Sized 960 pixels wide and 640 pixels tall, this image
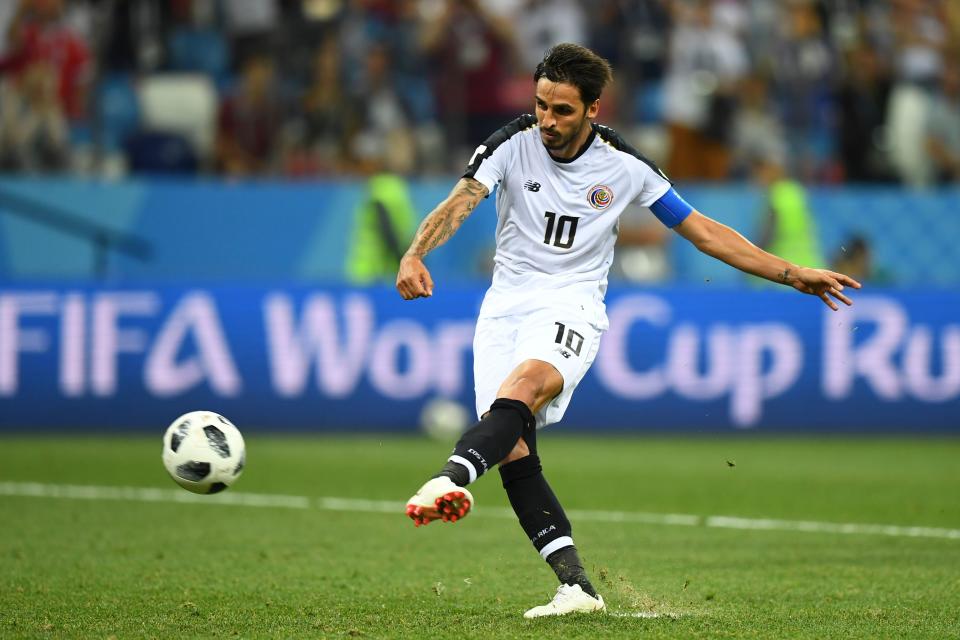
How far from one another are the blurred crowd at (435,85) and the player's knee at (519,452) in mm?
10112

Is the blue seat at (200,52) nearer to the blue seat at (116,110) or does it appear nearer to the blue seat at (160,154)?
the blue seat at (116,110)

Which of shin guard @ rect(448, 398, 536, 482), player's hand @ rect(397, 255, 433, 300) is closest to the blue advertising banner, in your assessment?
shin guard @ rect(448, 398, 536, 482)

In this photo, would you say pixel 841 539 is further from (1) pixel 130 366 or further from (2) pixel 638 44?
(2) pixel 638 44

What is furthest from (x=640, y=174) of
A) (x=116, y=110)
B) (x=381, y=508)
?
(x=116, y=110)

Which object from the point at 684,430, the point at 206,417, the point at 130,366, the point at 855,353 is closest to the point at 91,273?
the point at 130,366

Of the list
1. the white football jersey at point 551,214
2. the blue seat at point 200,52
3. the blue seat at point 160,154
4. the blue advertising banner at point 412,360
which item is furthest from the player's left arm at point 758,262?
the blue seat at point 200,52

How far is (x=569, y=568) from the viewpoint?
5.95 m

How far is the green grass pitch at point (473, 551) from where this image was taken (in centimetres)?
580

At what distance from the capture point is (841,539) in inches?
333

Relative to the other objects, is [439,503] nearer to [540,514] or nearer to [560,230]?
[540,514]

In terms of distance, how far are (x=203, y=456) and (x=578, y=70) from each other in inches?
88.5

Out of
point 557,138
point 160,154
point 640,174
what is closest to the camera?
point 557,138

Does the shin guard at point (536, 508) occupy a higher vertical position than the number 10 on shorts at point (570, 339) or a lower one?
lower

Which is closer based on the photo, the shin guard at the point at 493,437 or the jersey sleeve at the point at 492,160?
the shin guard at the point at 493,437
